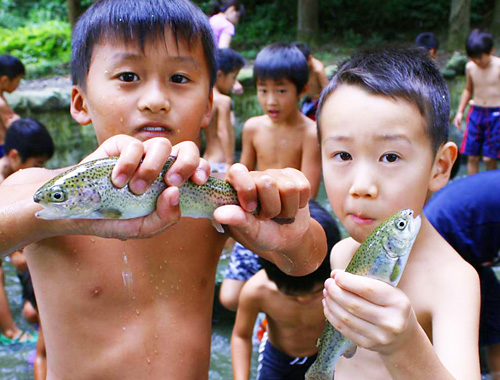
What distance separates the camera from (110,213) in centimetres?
154

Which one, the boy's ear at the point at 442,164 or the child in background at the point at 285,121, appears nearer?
the boy's ear at the point at 442,164

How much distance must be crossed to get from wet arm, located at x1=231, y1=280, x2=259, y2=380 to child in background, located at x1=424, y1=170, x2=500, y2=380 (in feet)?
3.98

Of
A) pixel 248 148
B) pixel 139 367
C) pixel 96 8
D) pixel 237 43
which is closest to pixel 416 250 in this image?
pixel 139 367

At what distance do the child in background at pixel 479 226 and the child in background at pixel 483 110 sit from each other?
234 inches

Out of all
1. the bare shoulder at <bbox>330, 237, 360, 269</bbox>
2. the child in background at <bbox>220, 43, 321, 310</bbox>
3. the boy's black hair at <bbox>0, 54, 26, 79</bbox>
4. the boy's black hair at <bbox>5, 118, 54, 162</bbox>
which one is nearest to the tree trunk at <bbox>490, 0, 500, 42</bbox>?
the child in background at <bbox>220, 43, 321, 310</bbox>

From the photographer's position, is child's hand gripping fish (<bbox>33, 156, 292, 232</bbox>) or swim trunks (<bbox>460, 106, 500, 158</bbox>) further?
swim trunks (<bbox>460, 106, 500, 158</bbox>)

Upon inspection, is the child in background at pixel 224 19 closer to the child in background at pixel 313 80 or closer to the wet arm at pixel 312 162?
the child in background at pixel 313 80

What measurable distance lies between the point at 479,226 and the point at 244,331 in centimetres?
156

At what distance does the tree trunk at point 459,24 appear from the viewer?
53.6 feet

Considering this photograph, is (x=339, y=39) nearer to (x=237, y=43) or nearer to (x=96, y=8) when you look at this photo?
(x=237, y=43)

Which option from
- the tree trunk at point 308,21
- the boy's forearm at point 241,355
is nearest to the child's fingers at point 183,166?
the boy's forearm at point 241,355

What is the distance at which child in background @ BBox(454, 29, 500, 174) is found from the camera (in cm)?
872

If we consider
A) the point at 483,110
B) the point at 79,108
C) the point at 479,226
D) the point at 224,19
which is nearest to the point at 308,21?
the point at 224,19

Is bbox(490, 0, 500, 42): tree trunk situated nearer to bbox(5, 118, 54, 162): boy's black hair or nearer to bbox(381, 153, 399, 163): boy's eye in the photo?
bbox(5, 118, 54, 162): boy's black hair
